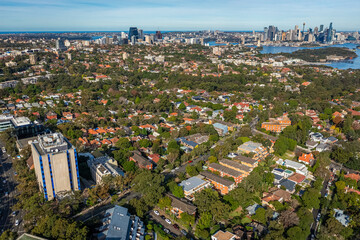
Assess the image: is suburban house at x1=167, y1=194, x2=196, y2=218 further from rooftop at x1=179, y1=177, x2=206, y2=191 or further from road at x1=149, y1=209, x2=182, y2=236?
rooftop at x1=179, y1=177, x2=206, y2=191

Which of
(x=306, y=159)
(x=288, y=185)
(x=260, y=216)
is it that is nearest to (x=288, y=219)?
(x=260, y=216)

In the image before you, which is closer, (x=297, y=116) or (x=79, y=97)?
(x=297, y=116)

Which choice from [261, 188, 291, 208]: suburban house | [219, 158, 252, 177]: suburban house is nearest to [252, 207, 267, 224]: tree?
[261, 188, 291, 208]: suburban house

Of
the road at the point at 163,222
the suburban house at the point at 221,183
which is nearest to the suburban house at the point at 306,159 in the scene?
the suburban house at the point at 221,183

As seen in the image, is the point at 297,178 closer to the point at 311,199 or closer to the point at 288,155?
the point at 311,199

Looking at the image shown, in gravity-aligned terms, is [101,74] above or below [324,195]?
above

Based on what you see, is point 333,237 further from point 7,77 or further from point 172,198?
point 7,77

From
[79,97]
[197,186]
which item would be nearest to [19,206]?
[197,186]
